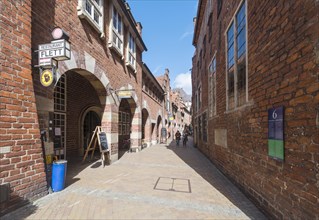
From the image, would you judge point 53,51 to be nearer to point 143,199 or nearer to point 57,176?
point 57,176

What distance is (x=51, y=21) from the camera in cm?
465

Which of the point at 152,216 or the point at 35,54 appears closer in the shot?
the point at 152,216

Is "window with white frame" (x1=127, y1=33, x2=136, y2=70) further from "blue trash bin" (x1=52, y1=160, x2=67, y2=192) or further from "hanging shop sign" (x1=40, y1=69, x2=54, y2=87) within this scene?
"blue trash bin" (x1=52, y1=160, x2=67, y2=192)

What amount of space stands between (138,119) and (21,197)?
30.3ft

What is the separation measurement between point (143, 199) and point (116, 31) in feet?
26.1

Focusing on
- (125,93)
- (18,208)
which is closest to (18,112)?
(18,208)

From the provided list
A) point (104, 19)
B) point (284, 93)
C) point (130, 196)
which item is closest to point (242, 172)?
point (284, 93)

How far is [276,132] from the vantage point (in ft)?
10.2

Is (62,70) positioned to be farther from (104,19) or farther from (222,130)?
(222,130)

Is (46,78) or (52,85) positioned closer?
(46,78)

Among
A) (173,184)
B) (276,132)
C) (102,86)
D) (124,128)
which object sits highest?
(102,86)

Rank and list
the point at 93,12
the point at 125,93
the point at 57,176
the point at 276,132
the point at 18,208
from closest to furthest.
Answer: the point at 276,132
the point at 18,208
the point at 57,176
the point at 93,12
the point at 125,93

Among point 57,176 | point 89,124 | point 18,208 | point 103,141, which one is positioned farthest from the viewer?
point 89,124

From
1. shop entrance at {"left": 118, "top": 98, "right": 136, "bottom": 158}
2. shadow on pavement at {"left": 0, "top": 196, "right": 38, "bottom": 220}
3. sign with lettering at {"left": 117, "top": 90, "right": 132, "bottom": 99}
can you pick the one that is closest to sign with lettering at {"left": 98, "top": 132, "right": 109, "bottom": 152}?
sign with lettering at {"left": 117, "top": 90, "right": 132, "bottom": 99}
